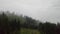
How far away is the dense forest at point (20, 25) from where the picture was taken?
1.04 m

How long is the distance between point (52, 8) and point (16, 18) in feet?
1.18

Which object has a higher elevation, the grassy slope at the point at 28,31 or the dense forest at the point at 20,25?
the dense forest at the point at 20,25

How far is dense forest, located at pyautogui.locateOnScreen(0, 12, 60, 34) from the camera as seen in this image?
1.04 m

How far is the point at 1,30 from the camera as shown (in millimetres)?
1021

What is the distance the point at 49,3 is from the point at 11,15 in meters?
0.38

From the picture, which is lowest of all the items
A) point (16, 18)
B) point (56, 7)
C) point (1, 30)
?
point (1, 30)

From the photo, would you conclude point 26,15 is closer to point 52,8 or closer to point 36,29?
point 36,29

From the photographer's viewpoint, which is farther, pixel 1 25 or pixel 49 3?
pixel 49 3

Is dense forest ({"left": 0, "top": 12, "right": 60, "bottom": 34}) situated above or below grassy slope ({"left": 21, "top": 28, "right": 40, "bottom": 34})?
above

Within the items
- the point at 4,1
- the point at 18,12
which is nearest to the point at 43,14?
the point at 18,12

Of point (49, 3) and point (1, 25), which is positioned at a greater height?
point (49, 3)

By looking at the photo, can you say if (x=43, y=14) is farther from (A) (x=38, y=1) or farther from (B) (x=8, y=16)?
(B) (x=8, y=16)

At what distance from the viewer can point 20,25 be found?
1.07 meters

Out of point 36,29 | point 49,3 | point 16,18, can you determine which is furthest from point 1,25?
point 49,3
